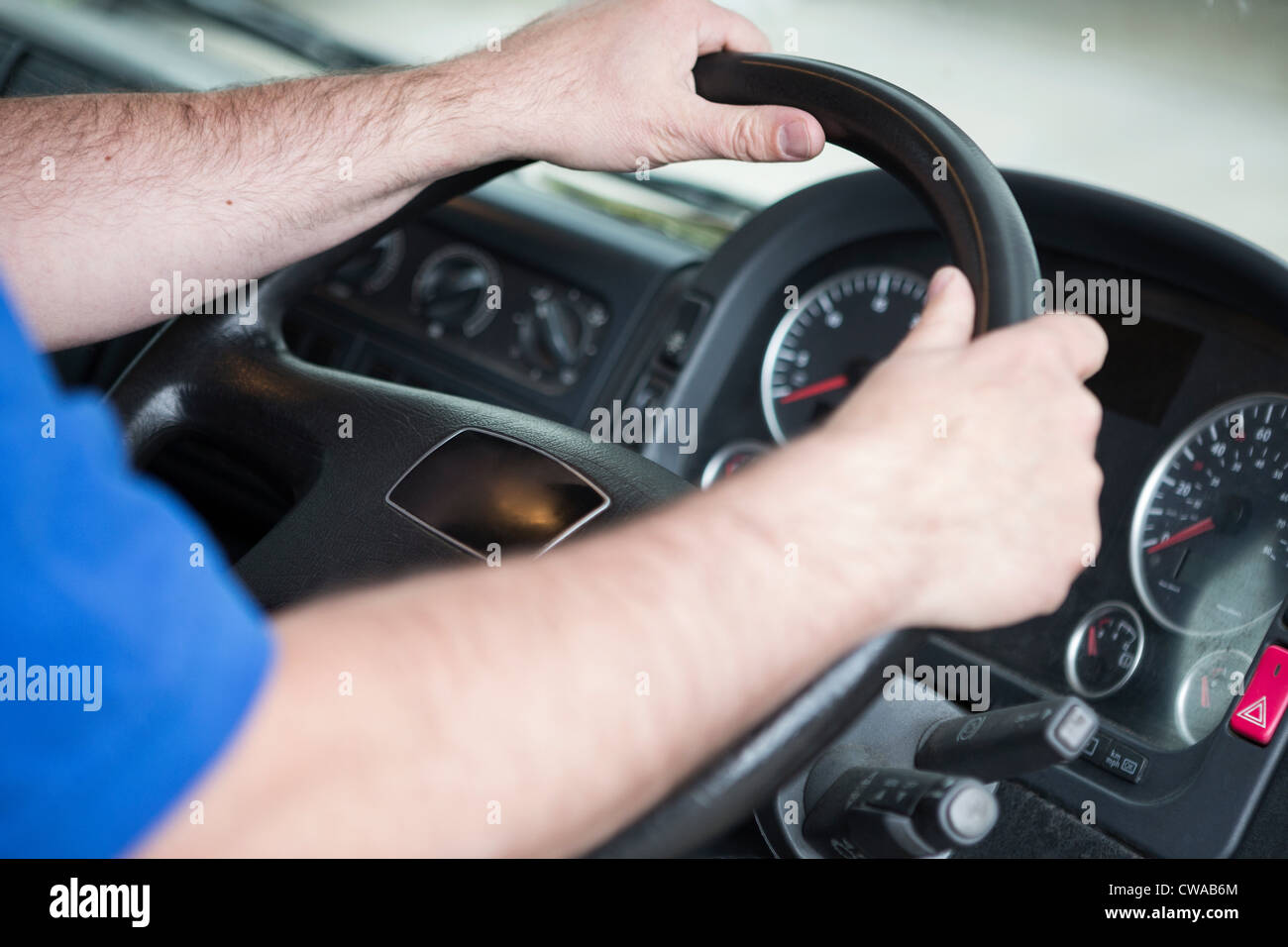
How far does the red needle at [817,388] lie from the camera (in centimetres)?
163

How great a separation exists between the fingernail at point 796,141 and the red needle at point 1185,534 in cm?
69

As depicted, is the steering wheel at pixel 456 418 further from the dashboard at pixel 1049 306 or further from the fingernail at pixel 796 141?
the dashboard at pixel 1049 306

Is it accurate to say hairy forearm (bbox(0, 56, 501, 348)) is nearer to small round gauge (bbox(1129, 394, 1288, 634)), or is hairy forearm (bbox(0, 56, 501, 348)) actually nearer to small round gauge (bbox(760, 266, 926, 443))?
small round gauge (bbox(760, 266, 926, 443))

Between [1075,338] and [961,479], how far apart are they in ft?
0.46

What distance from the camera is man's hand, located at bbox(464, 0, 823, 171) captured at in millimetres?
1002

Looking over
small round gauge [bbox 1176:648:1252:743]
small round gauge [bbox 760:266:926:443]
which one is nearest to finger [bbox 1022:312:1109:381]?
small round gauge [bbox 1176:648:1252:743]

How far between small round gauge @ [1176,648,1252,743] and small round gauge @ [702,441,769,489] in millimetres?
633

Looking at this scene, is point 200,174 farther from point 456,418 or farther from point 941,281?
point 941,281

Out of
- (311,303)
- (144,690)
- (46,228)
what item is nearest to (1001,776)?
(144,690)

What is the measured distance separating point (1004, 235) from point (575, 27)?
50 centimetres

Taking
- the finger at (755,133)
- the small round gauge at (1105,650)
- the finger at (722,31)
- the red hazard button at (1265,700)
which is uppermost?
the finger at (722,31)

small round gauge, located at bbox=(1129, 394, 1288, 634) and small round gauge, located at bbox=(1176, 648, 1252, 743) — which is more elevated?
small round gauge, located at bbox=(1129, 394, 1288, 634)

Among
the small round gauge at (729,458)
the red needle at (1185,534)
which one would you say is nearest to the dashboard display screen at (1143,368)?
the red needle at (1185,534)

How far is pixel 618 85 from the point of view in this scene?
1019mm
